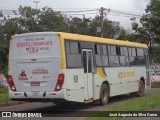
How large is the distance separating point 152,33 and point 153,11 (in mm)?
2060

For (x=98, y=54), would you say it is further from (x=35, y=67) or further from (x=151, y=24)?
(x=151, y=24)

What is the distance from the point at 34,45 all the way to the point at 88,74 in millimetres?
2615

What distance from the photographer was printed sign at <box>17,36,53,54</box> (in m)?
15.8

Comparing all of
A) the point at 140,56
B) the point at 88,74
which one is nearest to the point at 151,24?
the point at 140,56

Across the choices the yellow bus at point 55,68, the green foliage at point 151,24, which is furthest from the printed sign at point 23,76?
the green foliage at point 151,24

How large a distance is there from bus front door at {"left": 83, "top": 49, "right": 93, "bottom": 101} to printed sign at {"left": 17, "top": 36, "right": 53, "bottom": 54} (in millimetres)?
1984

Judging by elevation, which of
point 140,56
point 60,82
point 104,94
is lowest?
point 104,94

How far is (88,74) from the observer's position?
56.7ft

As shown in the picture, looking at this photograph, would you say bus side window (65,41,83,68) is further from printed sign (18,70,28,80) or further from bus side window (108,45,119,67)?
bus side window (108,45,119,67)

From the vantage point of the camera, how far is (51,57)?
612 inches

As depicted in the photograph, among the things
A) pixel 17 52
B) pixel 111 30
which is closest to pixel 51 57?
pixel 17 52

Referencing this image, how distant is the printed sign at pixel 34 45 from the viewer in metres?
15.8

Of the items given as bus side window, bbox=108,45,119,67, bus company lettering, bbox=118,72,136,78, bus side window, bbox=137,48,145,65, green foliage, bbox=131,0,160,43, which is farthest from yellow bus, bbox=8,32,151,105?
green foliage, bbox=131,0,160,43

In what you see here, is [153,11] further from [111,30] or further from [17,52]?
[111,30]
